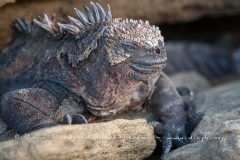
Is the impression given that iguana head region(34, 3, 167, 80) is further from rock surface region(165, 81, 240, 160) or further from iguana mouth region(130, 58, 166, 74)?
rock surface region(165, 81, 240, 160)

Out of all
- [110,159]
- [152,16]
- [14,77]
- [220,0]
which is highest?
[220,0]

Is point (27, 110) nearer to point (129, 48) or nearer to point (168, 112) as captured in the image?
point (129, 48)

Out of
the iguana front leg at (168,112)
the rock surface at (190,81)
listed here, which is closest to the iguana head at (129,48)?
the iguana front leg at (168,112)

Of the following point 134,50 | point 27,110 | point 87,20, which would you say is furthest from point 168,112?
point 27,110

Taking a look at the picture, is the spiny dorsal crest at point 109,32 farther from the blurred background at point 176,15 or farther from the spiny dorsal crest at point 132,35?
the blurred background at point 176,15

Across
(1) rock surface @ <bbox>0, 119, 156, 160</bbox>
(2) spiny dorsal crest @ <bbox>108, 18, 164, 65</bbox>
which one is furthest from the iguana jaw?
(1) rock surface @ <bbox>0, 119, 156, 160</bbox>

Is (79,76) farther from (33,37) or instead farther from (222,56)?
(222,56)

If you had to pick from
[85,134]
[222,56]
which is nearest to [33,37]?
[85,134]
